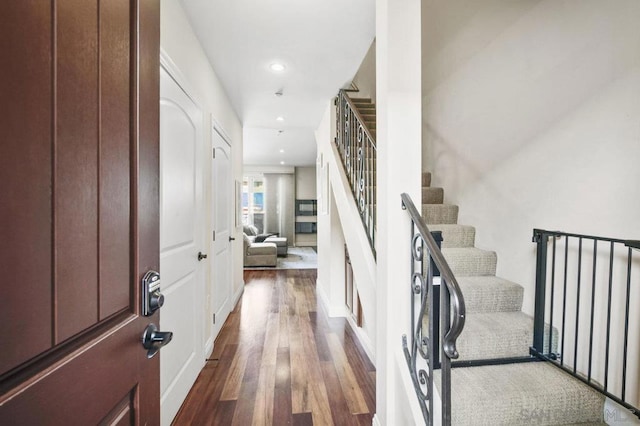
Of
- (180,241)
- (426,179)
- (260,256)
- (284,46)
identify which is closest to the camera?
(180,241)

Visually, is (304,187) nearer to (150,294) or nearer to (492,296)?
(492,296)

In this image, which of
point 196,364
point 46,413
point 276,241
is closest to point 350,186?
point 196,364

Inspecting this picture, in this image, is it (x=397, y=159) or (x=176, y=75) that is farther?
(x=176, y=75)

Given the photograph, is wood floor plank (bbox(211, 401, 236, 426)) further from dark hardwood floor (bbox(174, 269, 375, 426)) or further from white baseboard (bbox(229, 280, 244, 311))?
white baseboard (bbox(229, 280, 244, 311))

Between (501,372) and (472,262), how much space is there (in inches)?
32.6

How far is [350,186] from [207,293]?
5.45 feet

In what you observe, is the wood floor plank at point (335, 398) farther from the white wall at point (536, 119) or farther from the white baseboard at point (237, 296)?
the white baseboard at point (237, 296)

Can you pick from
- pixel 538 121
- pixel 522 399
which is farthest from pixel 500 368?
pixel 538 121

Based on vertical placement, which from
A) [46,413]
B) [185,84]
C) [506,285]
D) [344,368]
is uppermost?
[185,84]

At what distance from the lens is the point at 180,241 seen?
1922 millimetres

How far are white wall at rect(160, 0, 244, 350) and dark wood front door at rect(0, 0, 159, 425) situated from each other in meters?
1.20

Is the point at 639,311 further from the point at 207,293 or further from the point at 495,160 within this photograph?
the point at 207,293

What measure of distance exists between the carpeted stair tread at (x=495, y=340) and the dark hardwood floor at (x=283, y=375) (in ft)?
2.59

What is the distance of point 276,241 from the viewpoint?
7.84m
